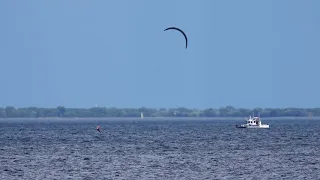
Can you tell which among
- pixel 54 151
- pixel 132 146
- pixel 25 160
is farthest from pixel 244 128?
pixel 25 160

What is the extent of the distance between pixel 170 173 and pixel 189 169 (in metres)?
4.05

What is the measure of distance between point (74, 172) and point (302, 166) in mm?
20829

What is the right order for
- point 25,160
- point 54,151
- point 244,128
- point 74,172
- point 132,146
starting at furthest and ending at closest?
point 244,128, point 132,146, point 54,151, point 25,160, point 74,172

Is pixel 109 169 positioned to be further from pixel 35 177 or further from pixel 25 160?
pixel 25 160

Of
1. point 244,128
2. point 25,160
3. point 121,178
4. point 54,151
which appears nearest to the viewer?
point 121,178

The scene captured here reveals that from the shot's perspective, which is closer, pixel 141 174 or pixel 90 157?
pixel 141 174

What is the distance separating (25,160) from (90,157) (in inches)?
266

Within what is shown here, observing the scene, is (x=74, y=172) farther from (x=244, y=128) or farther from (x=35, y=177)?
(x=244, y=128)

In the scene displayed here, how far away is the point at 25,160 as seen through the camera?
9100 cm

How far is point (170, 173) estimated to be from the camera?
75.1 meters

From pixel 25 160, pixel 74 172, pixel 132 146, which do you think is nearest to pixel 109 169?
pixel 74 172

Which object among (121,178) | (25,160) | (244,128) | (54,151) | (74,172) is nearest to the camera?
(121,178)

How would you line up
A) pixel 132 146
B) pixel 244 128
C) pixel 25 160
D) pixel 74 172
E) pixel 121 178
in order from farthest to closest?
pixel 244 128, pixel 132 146, pixel 25 160, pixel 74 172, pixel 121 178

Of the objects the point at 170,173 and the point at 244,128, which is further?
the point at 244,128
